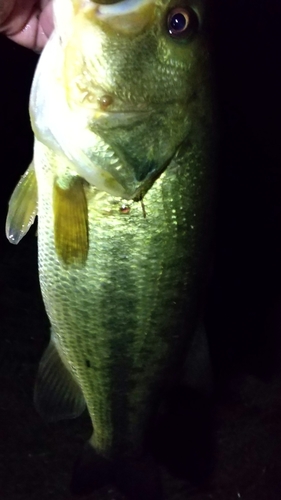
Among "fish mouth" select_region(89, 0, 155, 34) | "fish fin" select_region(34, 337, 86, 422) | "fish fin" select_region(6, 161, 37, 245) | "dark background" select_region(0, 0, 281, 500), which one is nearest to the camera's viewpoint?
"fish mouth" select_region(89, 0, 155, 34)

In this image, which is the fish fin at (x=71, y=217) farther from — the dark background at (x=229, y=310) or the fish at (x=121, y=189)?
the dark background at (x=229, y=310)

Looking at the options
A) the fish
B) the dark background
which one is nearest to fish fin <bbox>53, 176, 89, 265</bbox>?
the fish

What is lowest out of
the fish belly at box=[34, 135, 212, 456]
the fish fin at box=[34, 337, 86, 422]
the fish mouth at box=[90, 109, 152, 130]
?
the fish fin at box=[34, 337, 86, 422]

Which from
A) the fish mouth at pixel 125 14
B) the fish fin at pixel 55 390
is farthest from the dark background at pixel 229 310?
the fish mouth at pixel 125 14

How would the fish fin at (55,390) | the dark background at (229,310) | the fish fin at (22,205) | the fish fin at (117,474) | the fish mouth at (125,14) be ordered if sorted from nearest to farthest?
the fish mouth at (125,14)
the fish fin at (22,205)
the fish fin at (55,390)
the fish fin at (117,474)
the dark background at (229,310)

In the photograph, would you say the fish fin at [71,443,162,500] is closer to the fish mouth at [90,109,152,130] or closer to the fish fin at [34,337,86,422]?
the fish fin at [34,337,86,422]

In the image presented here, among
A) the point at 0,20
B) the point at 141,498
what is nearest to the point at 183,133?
→ the point at 0,20

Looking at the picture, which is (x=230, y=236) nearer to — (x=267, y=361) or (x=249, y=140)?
(x=249, y=140)
